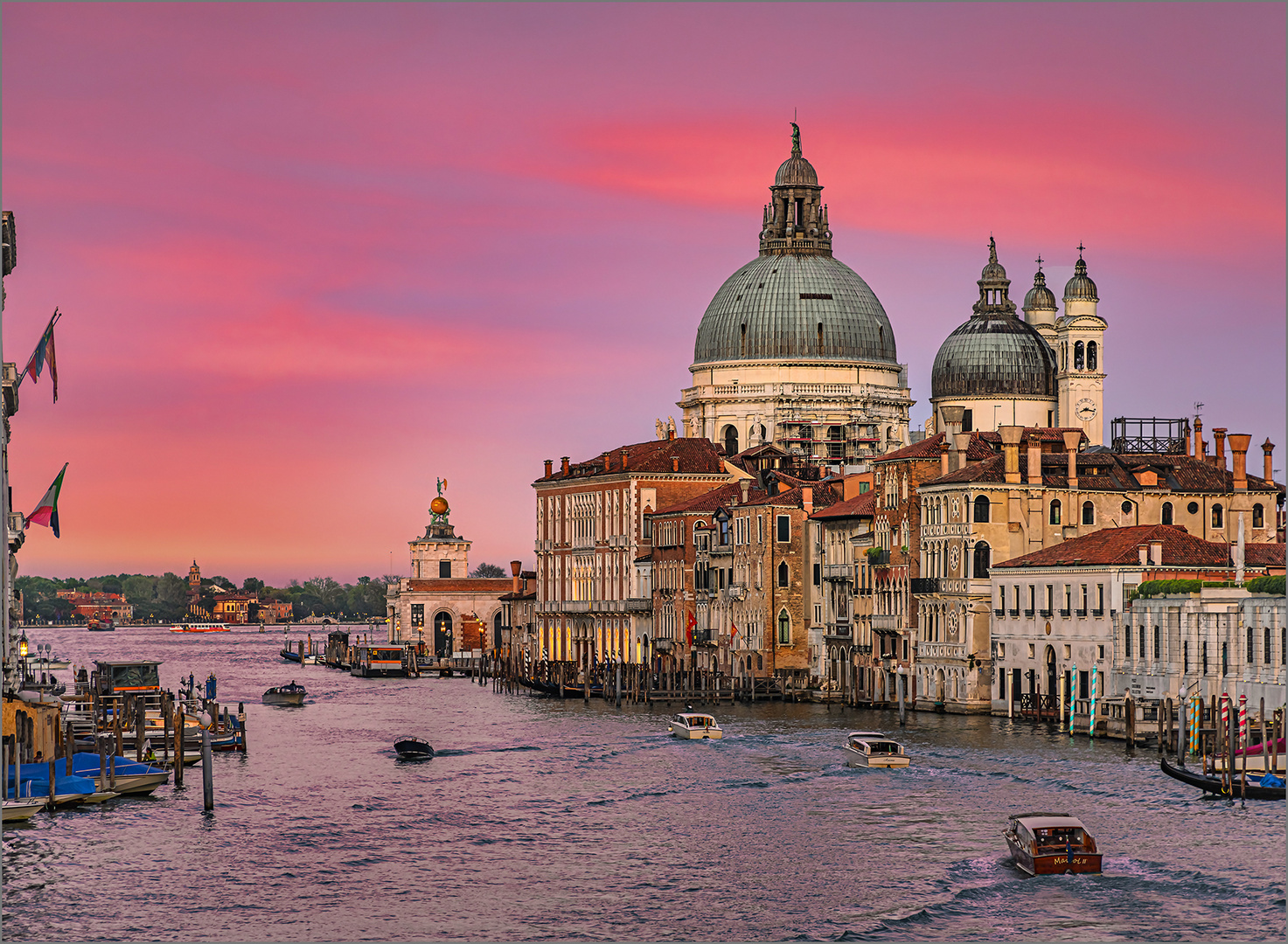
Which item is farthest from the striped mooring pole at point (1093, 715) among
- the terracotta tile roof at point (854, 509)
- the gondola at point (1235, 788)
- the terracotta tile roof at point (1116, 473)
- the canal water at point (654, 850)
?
the terracotta tile roof at point (854, 509)

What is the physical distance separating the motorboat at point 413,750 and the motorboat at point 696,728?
8792mm

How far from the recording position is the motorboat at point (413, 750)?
6981cm

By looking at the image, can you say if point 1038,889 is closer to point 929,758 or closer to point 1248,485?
point 929,758

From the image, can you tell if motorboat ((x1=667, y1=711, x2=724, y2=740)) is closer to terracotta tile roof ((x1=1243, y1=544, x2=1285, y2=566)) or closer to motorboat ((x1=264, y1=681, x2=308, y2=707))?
terracotta tile roof ((x1=1243, y1=544, x2=1285, y2=566))

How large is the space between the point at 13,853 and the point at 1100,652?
36.3 m

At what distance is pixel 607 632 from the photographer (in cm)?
11750

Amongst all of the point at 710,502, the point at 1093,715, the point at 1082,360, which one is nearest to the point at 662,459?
the point at 710,502

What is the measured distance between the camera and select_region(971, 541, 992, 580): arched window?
8100cm

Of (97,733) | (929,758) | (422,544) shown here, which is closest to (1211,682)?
(929,758)

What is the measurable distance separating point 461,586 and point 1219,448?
79.8 metres

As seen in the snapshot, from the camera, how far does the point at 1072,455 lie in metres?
82.8

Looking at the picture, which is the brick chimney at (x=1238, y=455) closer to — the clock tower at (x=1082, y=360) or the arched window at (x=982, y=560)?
the arched window at (x=982, y=560)

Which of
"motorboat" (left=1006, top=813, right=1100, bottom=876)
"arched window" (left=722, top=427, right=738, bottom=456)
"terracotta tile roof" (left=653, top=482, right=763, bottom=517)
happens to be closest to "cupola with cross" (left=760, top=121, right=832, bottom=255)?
"arched window" (left=722, top=427, right=738, bottom=456)

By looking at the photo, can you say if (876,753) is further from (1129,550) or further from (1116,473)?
(1116,473)
